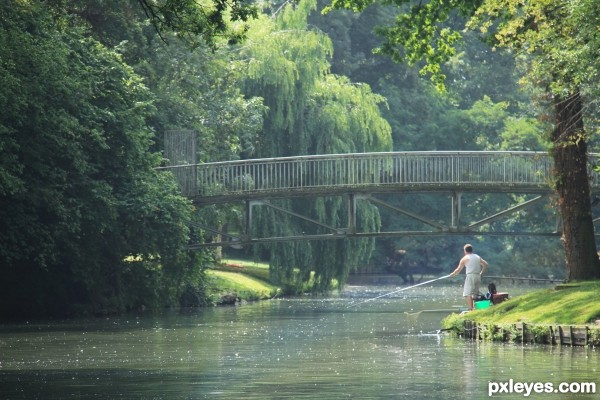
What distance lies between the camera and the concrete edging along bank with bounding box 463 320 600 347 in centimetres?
3180

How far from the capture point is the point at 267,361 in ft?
99.5

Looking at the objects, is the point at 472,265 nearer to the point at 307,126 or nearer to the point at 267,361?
the point at 267,361

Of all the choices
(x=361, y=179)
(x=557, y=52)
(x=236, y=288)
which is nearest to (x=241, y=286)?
(x=236, y=288)

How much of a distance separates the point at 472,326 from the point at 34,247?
13542 millimetres

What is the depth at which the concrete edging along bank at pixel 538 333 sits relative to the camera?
31797 millimetres

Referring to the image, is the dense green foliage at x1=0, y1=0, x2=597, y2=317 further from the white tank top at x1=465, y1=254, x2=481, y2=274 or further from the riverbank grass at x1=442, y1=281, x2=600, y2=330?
the riverbank grass at x1=442, y1=281, x2=600, y2=330

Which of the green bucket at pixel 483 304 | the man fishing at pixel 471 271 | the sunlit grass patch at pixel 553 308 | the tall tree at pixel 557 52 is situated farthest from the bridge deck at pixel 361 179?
the sunlit grass patch at pixel 553 308

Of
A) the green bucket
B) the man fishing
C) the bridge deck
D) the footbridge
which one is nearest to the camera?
the green bucket

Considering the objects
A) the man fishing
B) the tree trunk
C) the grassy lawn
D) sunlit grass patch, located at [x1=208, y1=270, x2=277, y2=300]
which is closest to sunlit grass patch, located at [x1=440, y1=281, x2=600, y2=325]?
the tree trunk

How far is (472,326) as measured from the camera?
121 ft

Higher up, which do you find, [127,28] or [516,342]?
[127,28]

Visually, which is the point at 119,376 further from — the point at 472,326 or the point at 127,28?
the point at 127,28

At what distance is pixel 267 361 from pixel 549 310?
7.52m

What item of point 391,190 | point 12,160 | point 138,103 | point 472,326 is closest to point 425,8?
point 472,326
